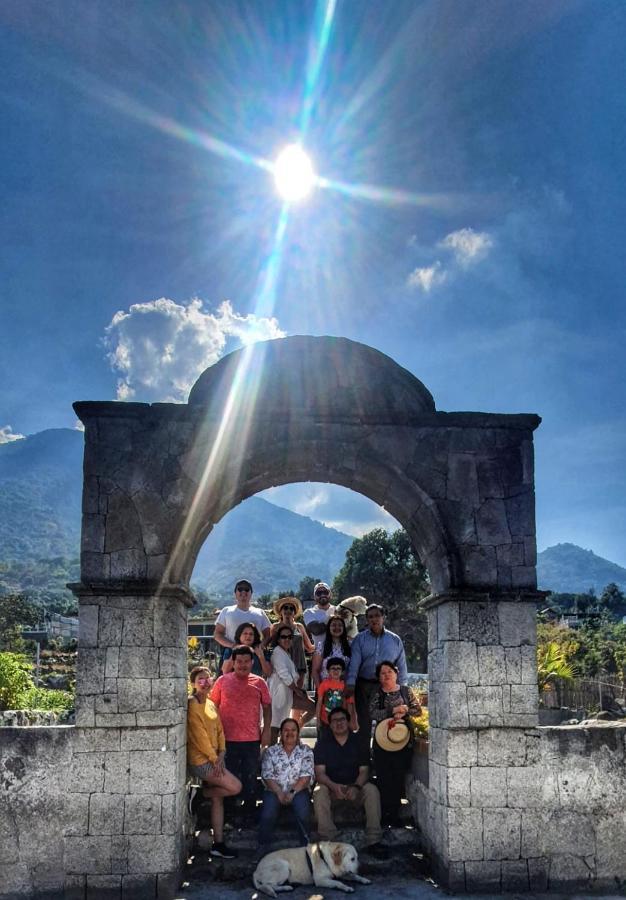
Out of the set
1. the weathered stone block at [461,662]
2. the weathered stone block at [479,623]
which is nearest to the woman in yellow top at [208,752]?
the weathered stone block at [461,662]

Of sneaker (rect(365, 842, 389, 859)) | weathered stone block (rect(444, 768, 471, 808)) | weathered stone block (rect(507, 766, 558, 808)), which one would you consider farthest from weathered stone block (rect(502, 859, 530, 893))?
sneaker (rect(365, 842, 389, 859))

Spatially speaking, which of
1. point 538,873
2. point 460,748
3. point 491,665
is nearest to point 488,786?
point 460,748

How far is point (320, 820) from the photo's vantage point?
663cm

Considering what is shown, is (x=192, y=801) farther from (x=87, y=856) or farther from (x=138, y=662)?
(x=138, y=662)

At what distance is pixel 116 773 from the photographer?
6.04 metres

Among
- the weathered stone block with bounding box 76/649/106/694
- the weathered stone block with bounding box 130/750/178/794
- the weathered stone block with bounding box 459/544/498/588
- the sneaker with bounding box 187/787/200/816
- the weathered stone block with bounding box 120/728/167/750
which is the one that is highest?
the weathered stone block with bounding box 459/544/498/588

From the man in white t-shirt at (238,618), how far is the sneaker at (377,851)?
2122 mm

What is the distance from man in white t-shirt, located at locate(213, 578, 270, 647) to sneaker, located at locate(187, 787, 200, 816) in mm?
1343

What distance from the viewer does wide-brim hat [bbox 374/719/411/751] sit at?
698 cm

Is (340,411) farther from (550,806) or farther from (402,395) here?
(550,806)

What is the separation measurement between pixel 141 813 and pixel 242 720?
3.99 ft

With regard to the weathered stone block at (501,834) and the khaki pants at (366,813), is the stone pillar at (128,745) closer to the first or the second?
the khaki pants at (366,813)

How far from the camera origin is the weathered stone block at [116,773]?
603 cm

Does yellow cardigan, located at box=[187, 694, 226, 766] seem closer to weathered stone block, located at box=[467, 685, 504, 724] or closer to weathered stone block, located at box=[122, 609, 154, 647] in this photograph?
weathered stone block, located at box=[122, 609, 154, 647]
